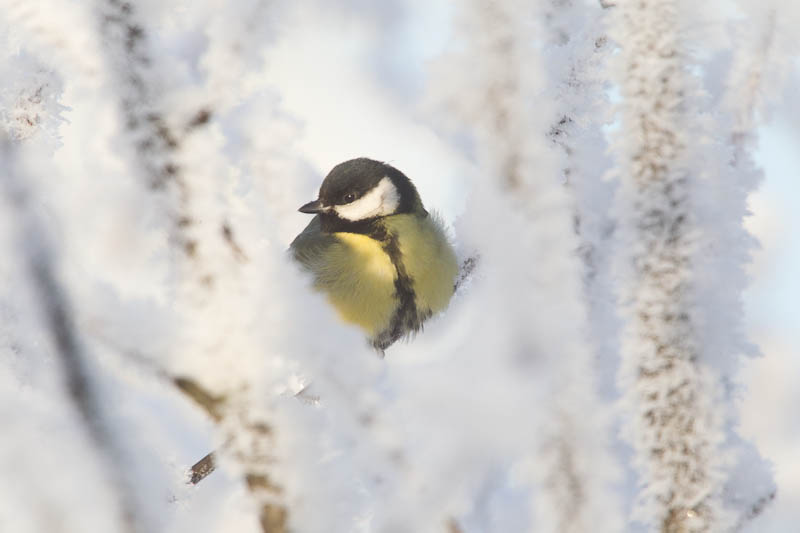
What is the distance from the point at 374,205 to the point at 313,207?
0.27 meters

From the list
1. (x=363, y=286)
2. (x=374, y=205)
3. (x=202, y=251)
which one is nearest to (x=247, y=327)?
(x=202, y=251)

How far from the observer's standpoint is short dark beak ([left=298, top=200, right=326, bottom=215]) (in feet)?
11.6

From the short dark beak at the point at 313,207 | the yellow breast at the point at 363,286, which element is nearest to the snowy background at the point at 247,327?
the yellow breast at the point at 363,286

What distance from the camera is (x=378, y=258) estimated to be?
132 inches

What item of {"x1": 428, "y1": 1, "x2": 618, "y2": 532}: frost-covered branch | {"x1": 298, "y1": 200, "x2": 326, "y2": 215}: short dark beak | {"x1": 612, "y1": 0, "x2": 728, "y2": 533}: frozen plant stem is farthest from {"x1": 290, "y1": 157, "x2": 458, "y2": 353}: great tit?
{"x1": 428, "y1": 1, "x2": 618, "y2": 532}: frost-covered branch

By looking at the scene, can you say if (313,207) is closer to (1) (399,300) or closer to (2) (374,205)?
(2) (374,205)

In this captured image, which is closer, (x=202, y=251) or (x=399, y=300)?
(x=202, y=251)

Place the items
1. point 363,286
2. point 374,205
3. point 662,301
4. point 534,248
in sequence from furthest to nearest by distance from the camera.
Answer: point 374,205
point 363,286
point 662,301
point 534,248

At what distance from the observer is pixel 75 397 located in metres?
0.52

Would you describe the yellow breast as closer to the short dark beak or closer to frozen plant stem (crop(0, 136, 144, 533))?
the short dark beak

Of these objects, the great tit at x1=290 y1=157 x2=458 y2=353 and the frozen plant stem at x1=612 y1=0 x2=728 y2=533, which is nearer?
the frozen plant stem at x1=612 y1=0 x2=728 y2=533

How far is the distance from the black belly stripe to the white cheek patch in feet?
0.42

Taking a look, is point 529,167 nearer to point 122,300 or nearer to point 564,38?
point 122,300

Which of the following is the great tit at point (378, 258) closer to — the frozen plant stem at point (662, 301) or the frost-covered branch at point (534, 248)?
the frozen plant stem at point (662, 301)
